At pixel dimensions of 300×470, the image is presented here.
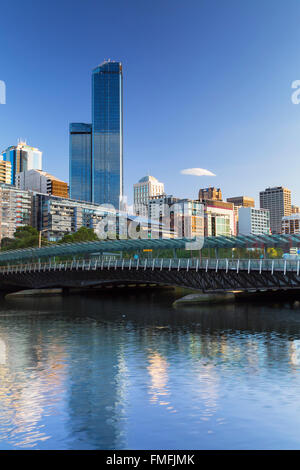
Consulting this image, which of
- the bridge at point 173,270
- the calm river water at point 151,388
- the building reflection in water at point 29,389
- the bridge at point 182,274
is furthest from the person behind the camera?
the bridge at point 173,270

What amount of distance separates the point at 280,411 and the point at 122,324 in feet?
121

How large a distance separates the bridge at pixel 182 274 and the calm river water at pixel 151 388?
562 inches

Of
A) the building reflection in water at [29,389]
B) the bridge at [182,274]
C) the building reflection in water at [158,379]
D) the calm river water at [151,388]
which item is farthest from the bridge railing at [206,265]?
the building reflection in water at [29,389]

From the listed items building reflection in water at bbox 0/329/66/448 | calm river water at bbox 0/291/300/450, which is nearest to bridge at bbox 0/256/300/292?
calm river water at bbox 0/291/300/450

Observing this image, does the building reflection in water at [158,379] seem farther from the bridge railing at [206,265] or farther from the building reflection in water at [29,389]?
the bridge railing at [206,265]

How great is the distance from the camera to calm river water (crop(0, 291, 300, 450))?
1833cm

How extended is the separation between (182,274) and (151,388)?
172 feet

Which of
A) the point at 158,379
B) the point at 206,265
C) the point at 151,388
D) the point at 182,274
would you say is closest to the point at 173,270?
the point at 182,274

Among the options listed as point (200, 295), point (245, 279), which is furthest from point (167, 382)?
point (200, 295)

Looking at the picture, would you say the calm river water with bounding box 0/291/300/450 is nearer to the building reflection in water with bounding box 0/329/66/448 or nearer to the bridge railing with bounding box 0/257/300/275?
the building reflection in water with bounding box 0/329/66/448

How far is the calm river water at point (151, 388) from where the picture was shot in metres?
18.3

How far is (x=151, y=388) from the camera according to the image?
25.5m

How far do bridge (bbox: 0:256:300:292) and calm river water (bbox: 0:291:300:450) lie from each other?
1429 centimetres
